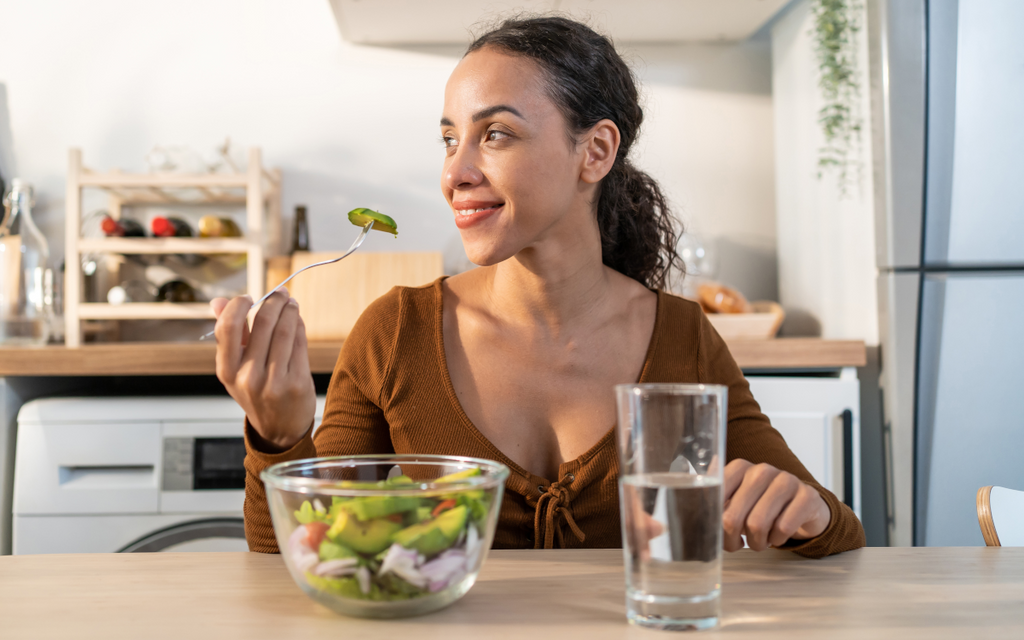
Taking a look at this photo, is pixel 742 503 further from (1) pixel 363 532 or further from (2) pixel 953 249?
(2) pixel 953 249

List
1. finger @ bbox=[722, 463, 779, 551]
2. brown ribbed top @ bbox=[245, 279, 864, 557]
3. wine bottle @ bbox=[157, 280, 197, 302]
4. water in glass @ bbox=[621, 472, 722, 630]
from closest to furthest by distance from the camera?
water in glass @ bbox=[621, 472, 722, 630], finger @ bbox=[722, 463, 779, 551], brown ribbed top @ bbox=[245, 279, 864, 557], wine bottle @ bbox=[157, 280, 197, 302]

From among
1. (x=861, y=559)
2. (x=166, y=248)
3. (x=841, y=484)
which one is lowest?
(x=841, y=484)

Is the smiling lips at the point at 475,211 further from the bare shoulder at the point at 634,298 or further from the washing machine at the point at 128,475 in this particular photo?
the washing machine at the point at 128,475

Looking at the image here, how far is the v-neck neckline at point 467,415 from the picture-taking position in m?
0.93

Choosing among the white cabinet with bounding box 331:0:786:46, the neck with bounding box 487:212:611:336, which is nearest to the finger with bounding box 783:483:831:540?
the neck with bounding box 487:212:611:336

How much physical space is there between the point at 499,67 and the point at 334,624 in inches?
29.6

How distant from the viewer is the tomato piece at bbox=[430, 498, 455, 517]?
46 cm

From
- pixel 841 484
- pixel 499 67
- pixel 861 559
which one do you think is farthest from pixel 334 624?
pixel 841 484

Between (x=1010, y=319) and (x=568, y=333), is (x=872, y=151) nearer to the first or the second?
(x=1010, y=319)

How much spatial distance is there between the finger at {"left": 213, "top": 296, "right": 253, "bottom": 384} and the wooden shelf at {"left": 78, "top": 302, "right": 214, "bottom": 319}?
1.36 m

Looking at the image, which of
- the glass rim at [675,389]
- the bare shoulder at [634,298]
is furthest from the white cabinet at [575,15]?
the glass rim at [675,389]

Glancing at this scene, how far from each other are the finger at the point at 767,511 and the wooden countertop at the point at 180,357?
3.50 ft

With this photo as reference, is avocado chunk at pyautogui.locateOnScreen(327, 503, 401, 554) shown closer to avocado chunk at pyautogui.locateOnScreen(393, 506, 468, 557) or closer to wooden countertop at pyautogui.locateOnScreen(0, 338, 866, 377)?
avocado chunk at pyautogui.locateOnScreen(393, 506, 468, 557)

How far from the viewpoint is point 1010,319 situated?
66.9 inches
